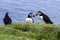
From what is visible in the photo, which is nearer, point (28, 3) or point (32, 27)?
point (32, 27)

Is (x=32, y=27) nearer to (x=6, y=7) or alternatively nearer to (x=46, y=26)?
(x=46, y=26)

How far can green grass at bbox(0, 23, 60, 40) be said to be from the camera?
11785 mm

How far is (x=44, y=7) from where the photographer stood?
3850 centimetres

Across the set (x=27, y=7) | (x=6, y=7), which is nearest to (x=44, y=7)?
(x=27, y=7)

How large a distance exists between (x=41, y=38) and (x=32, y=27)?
1.42 m

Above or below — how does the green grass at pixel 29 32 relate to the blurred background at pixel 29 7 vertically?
above

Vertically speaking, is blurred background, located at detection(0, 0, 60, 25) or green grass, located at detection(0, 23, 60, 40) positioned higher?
green grass, located at detection(0, 23, 60, 40)

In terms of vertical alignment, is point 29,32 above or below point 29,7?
above

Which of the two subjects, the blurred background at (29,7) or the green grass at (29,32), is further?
the blurred background at (29,7)

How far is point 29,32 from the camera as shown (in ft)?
41.4

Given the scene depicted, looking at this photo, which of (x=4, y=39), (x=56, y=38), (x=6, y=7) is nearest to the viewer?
(x=4, y=39)

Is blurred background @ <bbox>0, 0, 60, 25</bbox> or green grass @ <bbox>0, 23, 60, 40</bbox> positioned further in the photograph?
blurred background @ <bbox>0, 0, 60, 25</bbox>

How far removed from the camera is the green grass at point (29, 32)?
38.7ft

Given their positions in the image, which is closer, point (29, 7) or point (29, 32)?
point (29, 32)
